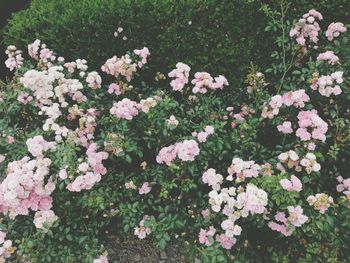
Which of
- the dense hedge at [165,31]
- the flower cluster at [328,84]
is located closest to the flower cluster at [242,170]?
the flower cluster at [328,84]

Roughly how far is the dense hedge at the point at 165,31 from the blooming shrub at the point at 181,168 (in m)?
0.34

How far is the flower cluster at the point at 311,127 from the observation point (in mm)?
3057

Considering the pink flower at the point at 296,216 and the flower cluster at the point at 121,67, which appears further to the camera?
the flower cluster at the point at 121,67

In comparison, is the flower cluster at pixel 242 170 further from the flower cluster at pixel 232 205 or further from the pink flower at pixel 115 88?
the pink flower at pixel 115 88

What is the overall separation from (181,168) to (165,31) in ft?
5.18

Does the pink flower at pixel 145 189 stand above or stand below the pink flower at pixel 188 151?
below

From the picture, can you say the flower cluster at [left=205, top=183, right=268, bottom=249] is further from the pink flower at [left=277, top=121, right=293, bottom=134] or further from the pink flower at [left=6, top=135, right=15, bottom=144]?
the pink flower at [left=6, top=135, right=15, bottom=144]

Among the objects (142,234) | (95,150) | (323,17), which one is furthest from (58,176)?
(323,17)

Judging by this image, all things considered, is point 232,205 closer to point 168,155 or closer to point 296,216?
point 296,216

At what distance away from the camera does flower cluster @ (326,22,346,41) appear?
152 inches

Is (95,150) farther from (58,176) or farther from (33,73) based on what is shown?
(33,73)

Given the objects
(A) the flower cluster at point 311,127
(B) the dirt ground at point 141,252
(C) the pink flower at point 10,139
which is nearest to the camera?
(A) the flower cluster at point 311,127

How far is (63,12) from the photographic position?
4500 millimetres

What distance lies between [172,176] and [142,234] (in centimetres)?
48
